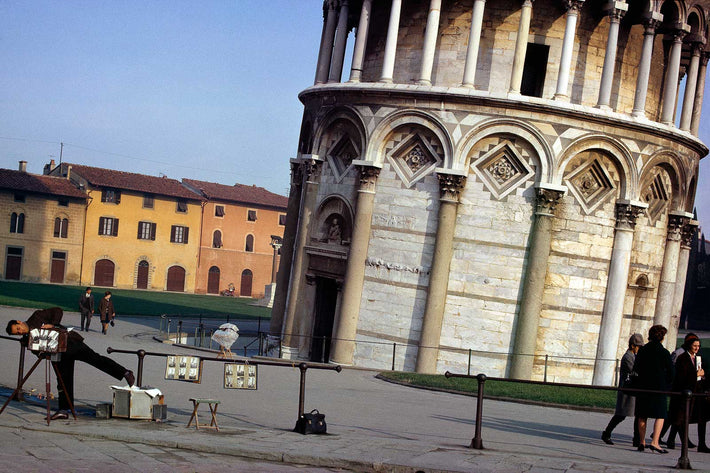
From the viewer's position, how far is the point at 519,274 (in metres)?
22.9

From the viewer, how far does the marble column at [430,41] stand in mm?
23141

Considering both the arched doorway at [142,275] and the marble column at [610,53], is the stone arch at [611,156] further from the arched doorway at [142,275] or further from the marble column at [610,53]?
the arched doorway at [142,275]

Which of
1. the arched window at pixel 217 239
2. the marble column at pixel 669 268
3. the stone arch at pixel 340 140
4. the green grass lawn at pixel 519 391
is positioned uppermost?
the stone arch at pixel 340 140

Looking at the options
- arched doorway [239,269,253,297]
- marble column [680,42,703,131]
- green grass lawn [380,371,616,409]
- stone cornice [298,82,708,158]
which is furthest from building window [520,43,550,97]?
arched doorway [239,269,253,297]

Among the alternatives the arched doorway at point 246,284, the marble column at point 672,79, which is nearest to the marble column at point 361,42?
the marble column at point 672,79

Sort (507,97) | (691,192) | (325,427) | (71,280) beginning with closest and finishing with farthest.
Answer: (325,427) → (507,97) → (691,192) → (71,280)

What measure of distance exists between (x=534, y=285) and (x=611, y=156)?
395 cm

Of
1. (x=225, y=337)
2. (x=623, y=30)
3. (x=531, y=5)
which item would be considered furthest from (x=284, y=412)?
(x=623, y=30)

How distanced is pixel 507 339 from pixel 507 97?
5.93m

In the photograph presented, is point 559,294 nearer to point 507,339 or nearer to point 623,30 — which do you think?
point 507,339

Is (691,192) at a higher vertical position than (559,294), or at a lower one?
higher

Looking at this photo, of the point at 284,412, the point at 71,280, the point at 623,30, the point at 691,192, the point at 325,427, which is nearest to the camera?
the point at 325,427

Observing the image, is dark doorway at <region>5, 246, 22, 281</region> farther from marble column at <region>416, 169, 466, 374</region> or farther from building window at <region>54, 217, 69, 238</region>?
marble column at <region>416, 169, 466, 374</region>

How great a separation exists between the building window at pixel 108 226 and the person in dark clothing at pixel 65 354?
62.9 meters
